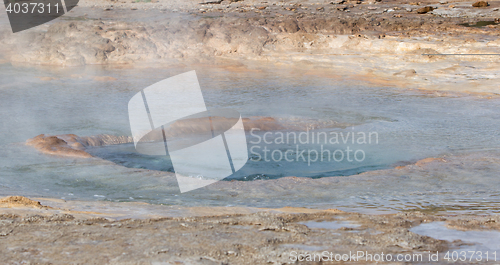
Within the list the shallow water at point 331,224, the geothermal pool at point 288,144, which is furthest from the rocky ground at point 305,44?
the shallow water at point 331,224

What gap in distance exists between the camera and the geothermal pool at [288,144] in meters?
3.03

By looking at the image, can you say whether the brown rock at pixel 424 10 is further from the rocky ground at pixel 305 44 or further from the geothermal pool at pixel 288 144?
the geothermal pool at pixel 288 144

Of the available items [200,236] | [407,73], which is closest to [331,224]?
[200,236]

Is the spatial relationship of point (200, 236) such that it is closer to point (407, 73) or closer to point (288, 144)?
point (288, 144)

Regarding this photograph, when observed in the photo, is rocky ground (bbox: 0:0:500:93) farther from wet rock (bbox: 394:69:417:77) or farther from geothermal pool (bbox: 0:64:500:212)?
geothermal pool (bbox: 0:64:500:212)

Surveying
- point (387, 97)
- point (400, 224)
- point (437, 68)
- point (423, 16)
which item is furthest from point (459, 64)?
point (400, 224)

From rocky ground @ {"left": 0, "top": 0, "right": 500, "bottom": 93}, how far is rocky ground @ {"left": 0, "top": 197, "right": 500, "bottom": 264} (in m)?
5.66

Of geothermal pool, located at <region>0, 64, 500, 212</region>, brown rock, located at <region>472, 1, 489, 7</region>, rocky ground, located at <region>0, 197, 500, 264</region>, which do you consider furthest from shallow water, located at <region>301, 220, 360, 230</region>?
brown rock, located at <region>472, 1, 489, 7</region>

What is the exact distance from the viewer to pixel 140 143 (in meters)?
4.63

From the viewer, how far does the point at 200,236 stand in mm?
1994

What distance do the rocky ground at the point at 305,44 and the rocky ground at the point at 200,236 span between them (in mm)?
5663

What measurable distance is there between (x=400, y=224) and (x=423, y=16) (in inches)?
416

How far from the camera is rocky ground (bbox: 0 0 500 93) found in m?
7.99

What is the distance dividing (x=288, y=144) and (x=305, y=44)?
5.43 metres
